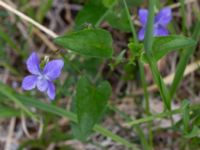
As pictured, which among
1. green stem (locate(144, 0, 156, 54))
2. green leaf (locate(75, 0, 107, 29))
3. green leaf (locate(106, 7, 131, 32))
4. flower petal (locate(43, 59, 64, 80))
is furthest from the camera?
green leaf (locate(75, 0, 107, 29))

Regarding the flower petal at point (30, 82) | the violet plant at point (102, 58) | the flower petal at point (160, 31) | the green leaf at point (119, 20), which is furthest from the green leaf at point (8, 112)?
the flower petal at point (160, 31)

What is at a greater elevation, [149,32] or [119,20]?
[119,20]

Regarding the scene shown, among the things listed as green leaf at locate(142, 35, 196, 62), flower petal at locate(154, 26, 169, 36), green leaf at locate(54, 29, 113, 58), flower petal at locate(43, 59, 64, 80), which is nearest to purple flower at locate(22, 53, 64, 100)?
flower petal at locate(43, 59, 64, 80)

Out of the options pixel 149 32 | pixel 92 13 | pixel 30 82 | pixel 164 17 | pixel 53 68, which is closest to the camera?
pixel 149 32

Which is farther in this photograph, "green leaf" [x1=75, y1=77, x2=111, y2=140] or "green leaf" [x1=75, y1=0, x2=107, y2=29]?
"green leaf" [x1=75, y1=0, x2=107, y2=29]

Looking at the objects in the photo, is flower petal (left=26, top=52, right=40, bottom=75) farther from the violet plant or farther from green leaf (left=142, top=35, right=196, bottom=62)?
green leaf (left=142, top=35, right=196, bottom=62)

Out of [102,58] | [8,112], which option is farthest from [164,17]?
[8,112]

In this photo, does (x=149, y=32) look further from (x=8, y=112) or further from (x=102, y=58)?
(x=8, y=112)
